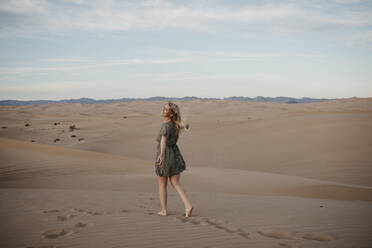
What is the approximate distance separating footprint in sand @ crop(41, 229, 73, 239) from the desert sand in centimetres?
2

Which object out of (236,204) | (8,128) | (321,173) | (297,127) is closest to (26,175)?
(236,204)

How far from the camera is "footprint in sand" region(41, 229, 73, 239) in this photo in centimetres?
381

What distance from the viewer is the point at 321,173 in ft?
36.4

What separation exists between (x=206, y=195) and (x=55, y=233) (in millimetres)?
3722

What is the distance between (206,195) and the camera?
708cm

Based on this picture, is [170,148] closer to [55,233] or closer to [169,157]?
[169,157]

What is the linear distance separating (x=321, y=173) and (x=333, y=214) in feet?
20.5

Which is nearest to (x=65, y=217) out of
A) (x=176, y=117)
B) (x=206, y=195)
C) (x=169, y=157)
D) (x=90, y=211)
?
(x=90, y=211)

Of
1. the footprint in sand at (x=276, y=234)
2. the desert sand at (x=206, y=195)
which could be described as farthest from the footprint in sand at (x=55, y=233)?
the footprint in sand at (x=276, y=234)

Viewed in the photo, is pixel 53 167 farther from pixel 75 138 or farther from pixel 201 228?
pixel 75 138

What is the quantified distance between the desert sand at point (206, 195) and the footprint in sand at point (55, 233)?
0.07 ft

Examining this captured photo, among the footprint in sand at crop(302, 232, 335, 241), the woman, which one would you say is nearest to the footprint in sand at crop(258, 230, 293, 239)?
the footprint in sand at crop(302, 232, 335, 241)

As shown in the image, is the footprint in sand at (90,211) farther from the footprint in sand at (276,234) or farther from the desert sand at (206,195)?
the footprint in sand at (276,234)

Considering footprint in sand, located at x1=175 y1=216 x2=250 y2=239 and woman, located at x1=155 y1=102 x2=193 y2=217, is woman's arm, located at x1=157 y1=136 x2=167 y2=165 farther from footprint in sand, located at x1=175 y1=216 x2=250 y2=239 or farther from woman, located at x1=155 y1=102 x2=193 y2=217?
footprint in sand, located at x1=175 y1=216 x2=250 y2=239
